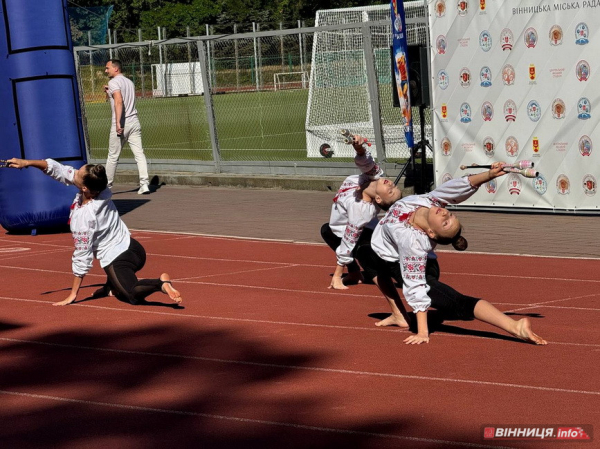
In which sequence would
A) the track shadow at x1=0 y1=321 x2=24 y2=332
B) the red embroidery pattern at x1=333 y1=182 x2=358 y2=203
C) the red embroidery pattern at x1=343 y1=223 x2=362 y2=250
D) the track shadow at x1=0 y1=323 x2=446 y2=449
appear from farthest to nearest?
1. the red embroidery pattern at x1=333 y1=182 x2=358 y2=203
2. the red embroidery pattern at x1=343 y1=223 x2=362 y2=250
3. the track shadow at x1=0 y1=321 x2=24 y2=332
4. the track shadow at x1=0 y1=323 x2=446 y2=449

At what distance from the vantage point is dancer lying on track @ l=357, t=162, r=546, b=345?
768cm

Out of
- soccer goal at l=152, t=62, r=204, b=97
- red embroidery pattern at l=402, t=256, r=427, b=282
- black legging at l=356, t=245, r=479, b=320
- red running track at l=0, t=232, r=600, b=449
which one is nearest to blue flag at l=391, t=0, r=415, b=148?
red running track at l=0, t=232, r=600, b=449

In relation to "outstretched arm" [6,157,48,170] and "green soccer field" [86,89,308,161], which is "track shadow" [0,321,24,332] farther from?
"green soccer field" [86,89,308,161]

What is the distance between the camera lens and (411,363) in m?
7.40

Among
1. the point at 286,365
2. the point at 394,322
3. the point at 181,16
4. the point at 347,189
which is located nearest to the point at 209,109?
the point at 347,189

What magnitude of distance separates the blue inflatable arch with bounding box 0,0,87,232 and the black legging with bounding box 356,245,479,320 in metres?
7.46

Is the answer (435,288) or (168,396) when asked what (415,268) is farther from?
(168,396)

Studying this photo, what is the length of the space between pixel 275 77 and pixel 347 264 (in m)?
9.99

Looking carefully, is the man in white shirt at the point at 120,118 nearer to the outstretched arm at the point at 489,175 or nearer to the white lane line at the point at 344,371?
the white lane line at the point at 344,371

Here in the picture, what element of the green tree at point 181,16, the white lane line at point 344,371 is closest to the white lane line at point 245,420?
the white lane line at point 344,371

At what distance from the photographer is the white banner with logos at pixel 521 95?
14.0m

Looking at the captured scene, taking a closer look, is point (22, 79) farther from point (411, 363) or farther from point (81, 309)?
point (411, 363)

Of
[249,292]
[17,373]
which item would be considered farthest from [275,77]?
[17,373]

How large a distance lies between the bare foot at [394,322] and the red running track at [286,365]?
0.14m
